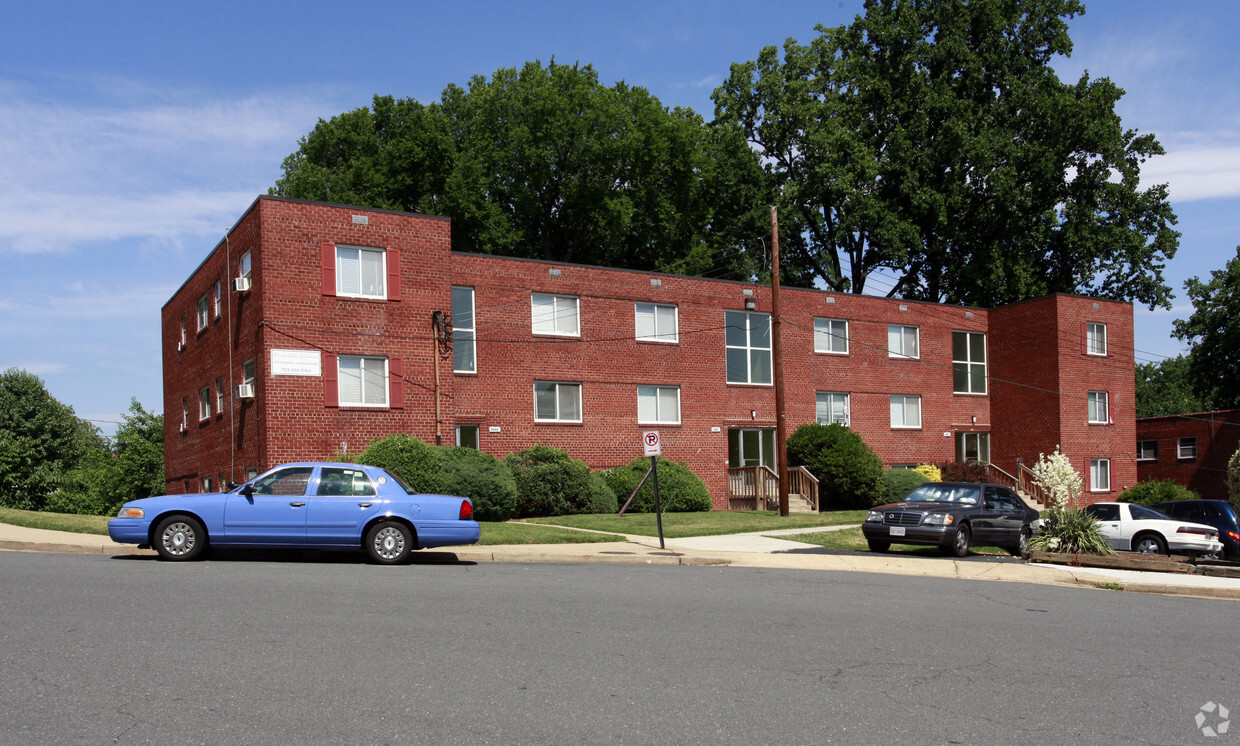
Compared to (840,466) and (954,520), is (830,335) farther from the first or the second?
(954,520)

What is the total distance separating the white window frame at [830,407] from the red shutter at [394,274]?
1582 cm

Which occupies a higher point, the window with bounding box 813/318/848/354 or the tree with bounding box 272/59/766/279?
the tree with bounding box 272/59/766/279

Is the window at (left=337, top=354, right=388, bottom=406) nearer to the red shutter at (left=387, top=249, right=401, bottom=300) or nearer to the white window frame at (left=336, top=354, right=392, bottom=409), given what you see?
the white window frame at (left=336, top=354, right=392, bottom=409)

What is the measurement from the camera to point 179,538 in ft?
48.9

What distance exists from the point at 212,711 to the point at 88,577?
22.8ft

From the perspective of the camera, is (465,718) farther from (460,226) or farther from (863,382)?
(460,226)

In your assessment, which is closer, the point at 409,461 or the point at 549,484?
the point at 409,461

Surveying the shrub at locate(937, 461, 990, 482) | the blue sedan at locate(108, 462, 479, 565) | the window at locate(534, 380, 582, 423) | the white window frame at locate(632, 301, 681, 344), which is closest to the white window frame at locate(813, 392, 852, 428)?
the shrub at locate(937, 461, 990, 482)

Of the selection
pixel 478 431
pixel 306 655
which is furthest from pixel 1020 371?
pixel 306 655

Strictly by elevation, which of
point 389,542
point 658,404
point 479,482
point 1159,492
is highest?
point 658,404

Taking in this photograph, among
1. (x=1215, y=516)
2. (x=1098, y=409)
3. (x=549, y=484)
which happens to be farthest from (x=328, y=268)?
(x=1098, y=409)

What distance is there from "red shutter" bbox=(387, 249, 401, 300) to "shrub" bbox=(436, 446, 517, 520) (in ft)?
14.3

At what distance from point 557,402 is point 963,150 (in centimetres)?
2561

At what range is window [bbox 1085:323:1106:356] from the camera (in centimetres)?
4033
